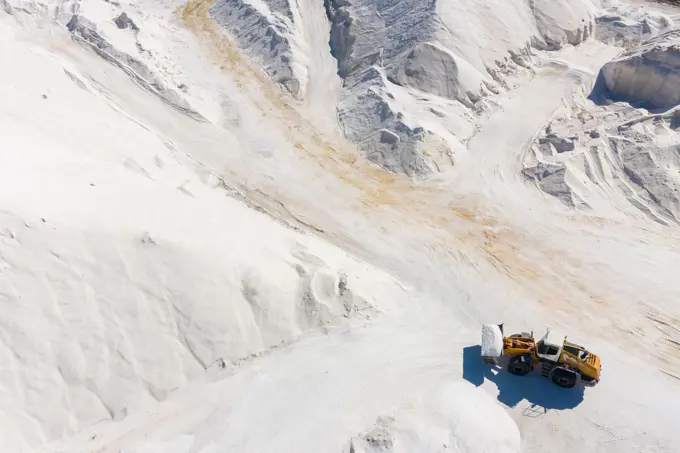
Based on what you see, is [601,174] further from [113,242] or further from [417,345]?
[113,242]

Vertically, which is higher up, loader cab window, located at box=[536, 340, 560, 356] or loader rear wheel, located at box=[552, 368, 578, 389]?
loader cab window, located at box=[536, 340, 560, 356]

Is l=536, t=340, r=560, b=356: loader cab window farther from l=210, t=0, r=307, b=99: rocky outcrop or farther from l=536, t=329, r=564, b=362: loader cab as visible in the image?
l=210, t=0, r=307, b=99: rocky outcrop

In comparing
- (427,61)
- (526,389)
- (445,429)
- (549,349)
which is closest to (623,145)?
(427,61)

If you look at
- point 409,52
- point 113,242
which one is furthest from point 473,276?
point 409,52

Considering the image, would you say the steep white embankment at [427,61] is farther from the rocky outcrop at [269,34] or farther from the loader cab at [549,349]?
the loader cab at [549,349]

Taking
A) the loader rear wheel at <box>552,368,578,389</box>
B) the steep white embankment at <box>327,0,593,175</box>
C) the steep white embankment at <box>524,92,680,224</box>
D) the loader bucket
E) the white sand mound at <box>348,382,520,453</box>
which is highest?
the steep white embankment at <box>327,0,593,175</box>

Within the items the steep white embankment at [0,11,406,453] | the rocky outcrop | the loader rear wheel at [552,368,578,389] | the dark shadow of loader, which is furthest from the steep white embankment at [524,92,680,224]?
the rocky outcrop

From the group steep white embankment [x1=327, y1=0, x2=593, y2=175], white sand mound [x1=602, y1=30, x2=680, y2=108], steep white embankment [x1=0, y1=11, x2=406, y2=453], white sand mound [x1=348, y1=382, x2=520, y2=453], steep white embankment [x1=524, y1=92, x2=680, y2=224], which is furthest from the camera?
white sand mound [x1=602, y1=30, x2=680, y2=108]
